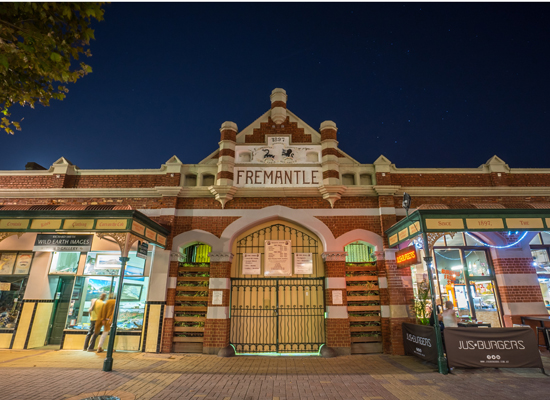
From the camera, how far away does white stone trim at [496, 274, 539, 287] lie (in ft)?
33.4

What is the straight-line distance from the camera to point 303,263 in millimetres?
10688

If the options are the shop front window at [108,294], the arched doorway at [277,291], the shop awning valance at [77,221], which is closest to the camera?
the shop awning valance at [77,221]

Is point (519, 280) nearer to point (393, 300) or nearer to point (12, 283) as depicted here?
point (393, 300)

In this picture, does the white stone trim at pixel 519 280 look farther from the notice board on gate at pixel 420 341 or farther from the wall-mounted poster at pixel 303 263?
the wall-mounted poster at pixel 303 263

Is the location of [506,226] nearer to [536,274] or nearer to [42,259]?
[536,274]

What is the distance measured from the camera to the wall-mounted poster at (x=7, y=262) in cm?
1055

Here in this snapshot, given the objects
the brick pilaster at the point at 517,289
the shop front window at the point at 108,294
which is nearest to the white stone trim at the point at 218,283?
the shop front window at the point at 108,294

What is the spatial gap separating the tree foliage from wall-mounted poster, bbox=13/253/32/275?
Result: 6.72 metres

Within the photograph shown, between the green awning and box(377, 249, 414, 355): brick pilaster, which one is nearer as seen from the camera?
the green awning

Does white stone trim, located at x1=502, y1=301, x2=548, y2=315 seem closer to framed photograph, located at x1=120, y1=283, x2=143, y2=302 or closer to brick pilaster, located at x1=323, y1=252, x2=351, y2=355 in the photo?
brick pilaster, located at x1=323, y1=252, x2=351, y2=355

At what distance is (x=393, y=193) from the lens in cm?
1088

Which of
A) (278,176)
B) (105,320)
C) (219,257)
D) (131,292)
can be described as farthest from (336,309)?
(105,320)

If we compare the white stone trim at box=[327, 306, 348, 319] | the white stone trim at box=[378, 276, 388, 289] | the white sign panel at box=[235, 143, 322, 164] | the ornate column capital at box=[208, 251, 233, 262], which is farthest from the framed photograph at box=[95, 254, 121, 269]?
the white stone trim at box=[378, 276, 388, 289]

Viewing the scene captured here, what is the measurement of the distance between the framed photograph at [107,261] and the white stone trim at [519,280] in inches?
533
